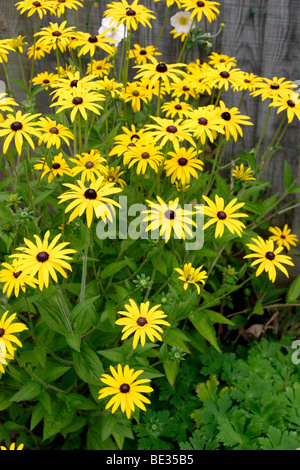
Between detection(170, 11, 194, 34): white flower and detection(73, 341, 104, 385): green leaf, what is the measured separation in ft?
6.00

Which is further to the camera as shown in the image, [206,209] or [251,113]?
[251,113]

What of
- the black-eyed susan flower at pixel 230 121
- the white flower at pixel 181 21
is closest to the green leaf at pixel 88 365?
the black-eyed susan flower at pixel 230 121

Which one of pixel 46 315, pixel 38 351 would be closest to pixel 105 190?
pixel 46 315

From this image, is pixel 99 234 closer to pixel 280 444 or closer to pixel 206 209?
pixel 206 209

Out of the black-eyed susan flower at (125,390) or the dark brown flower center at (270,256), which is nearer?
the black-eyed susan flower at (125,390)

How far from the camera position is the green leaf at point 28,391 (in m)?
1.81

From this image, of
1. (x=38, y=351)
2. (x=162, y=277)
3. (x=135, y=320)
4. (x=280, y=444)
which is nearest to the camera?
(x=135, y=320)

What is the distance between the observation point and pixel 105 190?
158 centimetres

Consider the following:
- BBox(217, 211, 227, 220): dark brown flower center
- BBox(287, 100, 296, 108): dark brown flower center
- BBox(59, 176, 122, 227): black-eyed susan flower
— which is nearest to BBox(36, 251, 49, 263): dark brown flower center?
BBox(59, 176, 122, 227): black-eyed susan flower

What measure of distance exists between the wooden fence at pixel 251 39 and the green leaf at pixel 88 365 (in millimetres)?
1849

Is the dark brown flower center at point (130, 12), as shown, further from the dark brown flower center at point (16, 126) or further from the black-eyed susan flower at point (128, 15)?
the dark brown flower center at point (16, 126)

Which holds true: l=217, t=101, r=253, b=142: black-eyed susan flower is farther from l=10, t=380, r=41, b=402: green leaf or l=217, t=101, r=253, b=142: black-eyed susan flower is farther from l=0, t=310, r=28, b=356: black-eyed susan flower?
l=10, t=380, r=41, b=402: green leaf

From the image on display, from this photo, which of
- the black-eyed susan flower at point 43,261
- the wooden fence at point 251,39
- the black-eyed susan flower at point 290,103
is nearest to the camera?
the black-eyed susan flower at point 43,261

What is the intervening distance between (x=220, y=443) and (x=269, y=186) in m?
1.61
